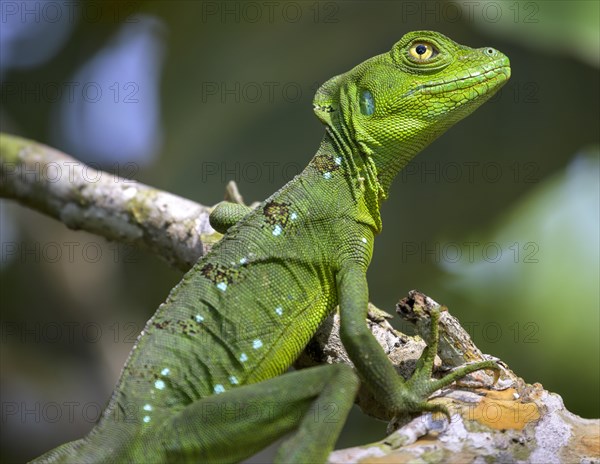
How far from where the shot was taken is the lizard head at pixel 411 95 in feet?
13.5

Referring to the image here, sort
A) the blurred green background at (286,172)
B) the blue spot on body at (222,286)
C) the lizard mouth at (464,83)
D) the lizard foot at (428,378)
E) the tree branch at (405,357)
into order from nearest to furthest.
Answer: the tree branch at (405,357), the lizard foot at (428,378), the blue spot on body at (222,286), the lizard mouth at (464,83), the blurred green background at (286,172)

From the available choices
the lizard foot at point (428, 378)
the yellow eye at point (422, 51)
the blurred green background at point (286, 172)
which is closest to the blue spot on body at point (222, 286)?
the lizard foot at point (428, 378)

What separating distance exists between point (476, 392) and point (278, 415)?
1145 mm

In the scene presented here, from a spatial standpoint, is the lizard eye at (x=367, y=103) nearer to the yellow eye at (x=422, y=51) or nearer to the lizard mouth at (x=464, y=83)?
the lizard mouth at (x=464, y=83)

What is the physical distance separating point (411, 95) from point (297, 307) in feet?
5.07

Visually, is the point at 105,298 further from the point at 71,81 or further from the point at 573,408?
the point at 573,408

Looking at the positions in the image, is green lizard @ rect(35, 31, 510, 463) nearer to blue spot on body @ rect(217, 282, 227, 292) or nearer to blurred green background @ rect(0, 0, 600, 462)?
blue spot on body @ rect(217, 282, 227, 292)

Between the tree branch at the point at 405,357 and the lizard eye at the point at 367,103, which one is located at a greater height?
the lizard eye at the point at 367,103

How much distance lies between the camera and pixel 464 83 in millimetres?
4102

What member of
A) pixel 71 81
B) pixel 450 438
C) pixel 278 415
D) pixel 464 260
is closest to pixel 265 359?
pixel 278 415

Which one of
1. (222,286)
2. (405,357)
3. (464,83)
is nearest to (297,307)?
(222,286)

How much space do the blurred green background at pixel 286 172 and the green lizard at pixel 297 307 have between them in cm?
304

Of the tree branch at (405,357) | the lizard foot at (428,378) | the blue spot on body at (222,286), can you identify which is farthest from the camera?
the blue spot on body at (222,286)

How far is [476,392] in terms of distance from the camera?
11.6 feet
